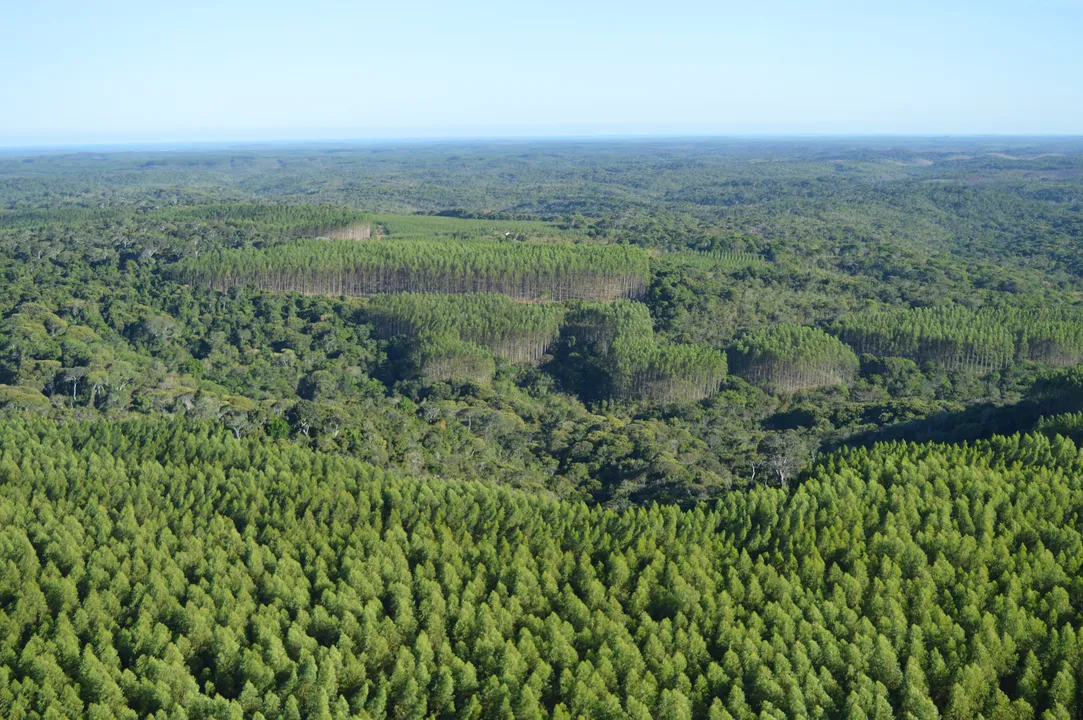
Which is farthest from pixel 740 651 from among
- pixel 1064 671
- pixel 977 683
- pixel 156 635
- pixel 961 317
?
pixel 961 317

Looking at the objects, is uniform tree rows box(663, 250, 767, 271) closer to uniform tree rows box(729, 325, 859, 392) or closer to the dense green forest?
the dense green forest

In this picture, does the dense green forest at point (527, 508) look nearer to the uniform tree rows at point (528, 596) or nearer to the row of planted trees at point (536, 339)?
the uniform tree rows at point (528, 596)

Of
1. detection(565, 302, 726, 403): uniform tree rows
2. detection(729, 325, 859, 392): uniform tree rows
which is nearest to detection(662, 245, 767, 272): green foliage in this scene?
detection(729, 325, 859, 392): uniform tree rows

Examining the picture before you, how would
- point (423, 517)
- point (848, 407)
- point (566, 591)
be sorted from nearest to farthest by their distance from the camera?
point (566, 591), point (423, 517), point (848, 407)

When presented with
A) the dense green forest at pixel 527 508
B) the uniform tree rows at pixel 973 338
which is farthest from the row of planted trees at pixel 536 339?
the uniform tree rows at pixel 973 338

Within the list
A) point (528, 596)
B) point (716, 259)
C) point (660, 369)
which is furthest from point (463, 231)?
point (528, 596)

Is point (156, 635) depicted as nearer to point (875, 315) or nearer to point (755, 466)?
point (755, 466)

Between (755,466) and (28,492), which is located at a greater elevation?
(28,492)
